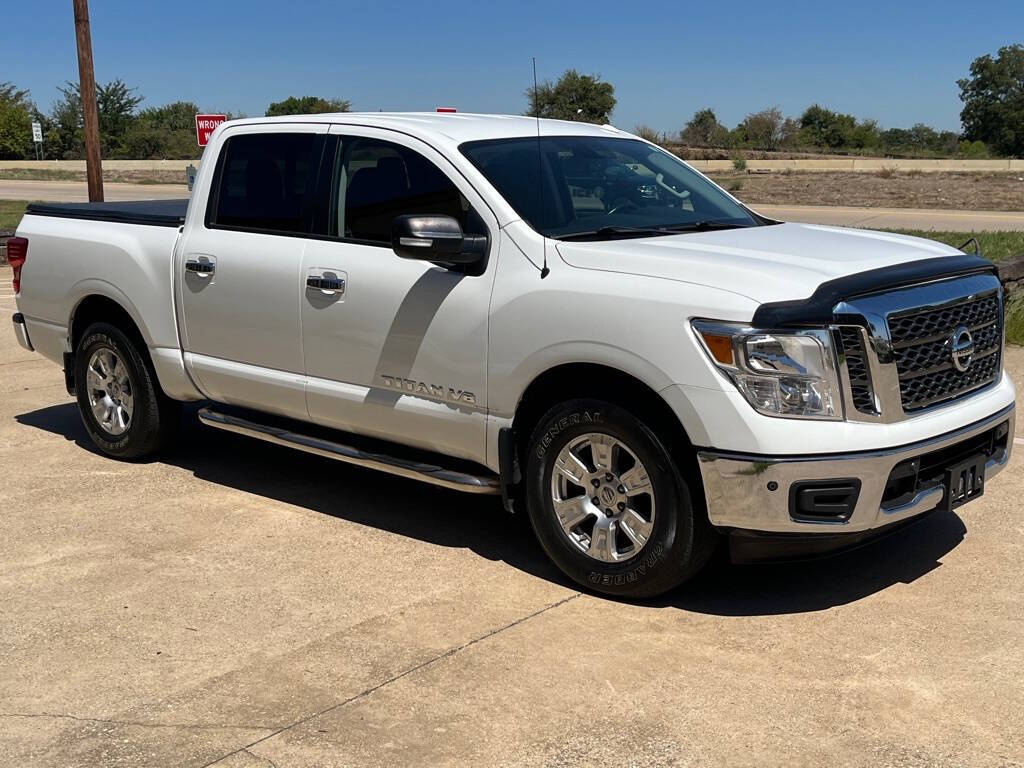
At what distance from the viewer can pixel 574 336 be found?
15.8ft

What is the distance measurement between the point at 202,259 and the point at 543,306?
7.47ft

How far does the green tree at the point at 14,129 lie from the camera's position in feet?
221

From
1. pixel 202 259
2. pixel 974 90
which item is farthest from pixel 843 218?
pixel 974 90

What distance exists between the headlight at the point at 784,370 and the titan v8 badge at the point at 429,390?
1327 mm

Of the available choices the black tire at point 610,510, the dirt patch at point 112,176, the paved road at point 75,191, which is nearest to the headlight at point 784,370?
the black tire at point 610,510

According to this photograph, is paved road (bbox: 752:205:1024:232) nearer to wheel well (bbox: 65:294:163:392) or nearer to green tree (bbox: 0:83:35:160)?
wheel well (bbox: 65:294:163:392)

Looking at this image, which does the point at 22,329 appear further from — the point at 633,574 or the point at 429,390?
the point at 633,574

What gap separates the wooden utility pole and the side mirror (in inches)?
586

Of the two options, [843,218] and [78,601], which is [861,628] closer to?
[78,601]

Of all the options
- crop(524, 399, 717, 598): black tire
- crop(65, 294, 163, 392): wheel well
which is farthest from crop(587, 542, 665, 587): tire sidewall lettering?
crop(65, 294, 163, 392): wheel well

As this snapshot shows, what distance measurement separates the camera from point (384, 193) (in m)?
5.73

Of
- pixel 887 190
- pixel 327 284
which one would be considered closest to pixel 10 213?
pixel 887 190

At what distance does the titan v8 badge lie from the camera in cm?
529

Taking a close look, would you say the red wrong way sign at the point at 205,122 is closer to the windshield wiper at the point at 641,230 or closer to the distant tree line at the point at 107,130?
the windshield wiper at the point at 641,230
